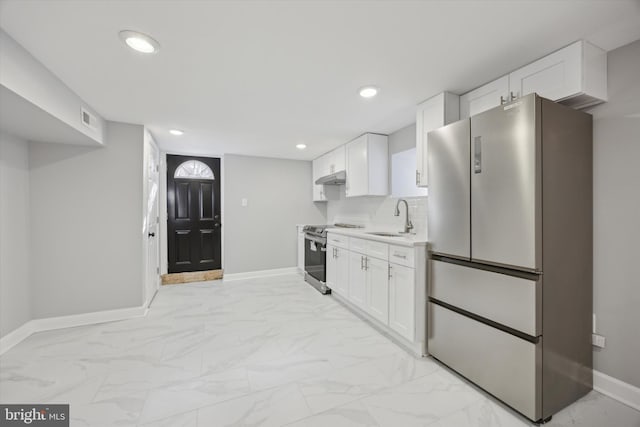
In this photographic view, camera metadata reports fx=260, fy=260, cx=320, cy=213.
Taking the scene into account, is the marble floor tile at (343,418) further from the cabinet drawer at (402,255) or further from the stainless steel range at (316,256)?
the stainless steel range at (316,256)

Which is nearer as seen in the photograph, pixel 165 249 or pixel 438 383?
pixel 438 383

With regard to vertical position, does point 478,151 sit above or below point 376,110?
below

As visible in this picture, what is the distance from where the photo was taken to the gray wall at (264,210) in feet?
15.5

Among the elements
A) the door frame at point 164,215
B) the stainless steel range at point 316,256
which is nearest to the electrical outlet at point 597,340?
the stainless steel range at point 316,256

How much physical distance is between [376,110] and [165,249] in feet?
14.1

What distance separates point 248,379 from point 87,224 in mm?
2558

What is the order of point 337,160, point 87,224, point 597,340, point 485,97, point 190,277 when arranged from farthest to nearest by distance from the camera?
point 190,277
point 337,160
point 87,224
point 485,97
point 597,340

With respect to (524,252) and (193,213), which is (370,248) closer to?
(524,252)

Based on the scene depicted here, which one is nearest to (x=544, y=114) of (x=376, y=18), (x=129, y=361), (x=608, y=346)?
(x=376, y=18)

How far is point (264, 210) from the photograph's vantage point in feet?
16.3

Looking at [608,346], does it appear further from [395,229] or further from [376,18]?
[376,18]

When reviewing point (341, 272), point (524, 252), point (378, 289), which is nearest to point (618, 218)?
point (524, 252)

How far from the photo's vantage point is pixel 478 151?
175 cm

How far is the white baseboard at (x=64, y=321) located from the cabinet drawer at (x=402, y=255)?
9.72ft
